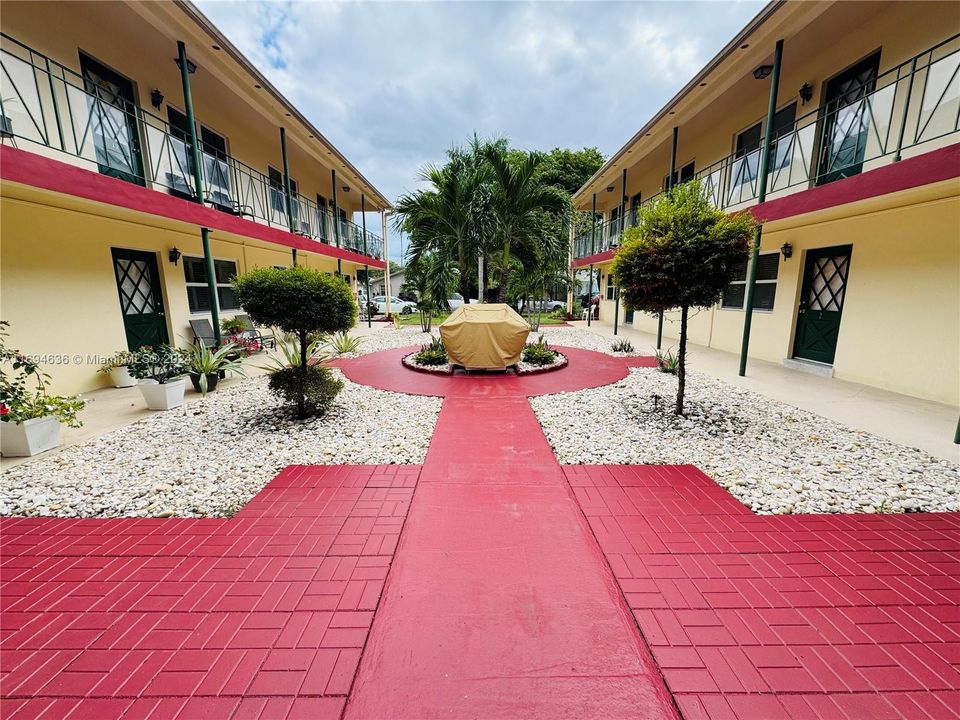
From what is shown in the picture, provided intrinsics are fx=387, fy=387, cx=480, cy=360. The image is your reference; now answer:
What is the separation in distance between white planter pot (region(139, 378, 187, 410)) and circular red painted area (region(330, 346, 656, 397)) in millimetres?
2519

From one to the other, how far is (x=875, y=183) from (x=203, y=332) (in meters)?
11.5

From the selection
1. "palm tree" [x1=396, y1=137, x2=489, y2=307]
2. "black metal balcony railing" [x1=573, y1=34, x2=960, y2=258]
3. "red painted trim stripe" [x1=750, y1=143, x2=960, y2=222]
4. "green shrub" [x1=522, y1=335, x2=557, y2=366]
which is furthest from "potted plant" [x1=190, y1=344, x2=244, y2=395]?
"red painted trim stripe" [x1=750, y1=143, x2=960, y2=222]

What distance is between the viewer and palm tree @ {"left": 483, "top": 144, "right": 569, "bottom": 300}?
9375 mm

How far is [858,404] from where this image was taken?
17.6ft

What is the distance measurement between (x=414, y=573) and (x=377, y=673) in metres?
0.58

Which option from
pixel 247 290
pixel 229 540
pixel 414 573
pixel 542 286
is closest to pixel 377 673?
pixel 414 573

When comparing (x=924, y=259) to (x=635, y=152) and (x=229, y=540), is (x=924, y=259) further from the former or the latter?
(x=229, y=540)

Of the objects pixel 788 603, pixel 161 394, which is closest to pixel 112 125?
pixel 161 394

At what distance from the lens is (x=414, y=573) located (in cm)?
220

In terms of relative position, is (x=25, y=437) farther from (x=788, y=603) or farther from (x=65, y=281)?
(x=788, y=603)

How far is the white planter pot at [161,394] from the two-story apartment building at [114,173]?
1.70 m

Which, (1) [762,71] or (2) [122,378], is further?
(1) [762,71]

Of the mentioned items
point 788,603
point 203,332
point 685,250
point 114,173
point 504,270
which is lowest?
point 788,603

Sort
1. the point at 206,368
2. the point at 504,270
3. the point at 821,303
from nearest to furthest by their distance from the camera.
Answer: the point at 206,368
the point at 821,303
the point at 504,270
